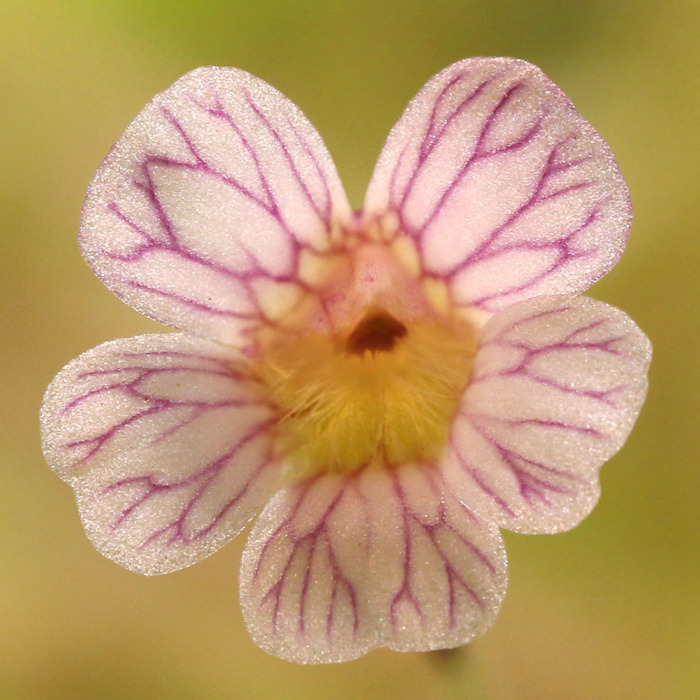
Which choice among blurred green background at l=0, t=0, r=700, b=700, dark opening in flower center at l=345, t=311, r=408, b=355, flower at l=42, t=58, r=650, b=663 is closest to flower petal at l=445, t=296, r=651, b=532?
flower at l=42, t=58, r=650, b=663

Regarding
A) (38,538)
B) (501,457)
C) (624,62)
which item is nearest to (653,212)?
(624,62)

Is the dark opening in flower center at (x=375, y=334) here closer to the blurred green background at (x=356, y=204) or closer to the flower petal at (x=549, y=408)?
the flower petal at (x=549, y=408)

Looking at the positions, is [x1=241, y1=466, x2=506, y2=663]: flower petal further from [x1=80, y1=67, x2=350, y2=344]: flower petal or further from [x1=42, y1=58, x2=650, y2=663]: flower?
[x1=80, y1=67, x2=350, y2=344]: flower petal

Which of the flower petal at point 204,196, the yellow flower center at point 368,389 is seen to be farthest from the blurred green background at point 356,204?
the flower petal at point 204,196

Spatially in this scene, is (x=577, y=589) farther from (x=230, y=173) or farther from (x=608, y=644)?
(x=230, y=173)

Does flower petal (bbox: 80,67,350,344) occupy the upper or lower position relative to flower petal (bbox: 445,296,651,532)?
upper

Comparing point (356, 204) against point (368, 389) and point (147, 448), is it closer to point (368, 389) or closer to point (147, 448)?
point (368, 389)

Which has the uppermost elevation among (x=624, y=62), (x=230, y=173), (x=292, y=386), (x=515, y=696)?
(x=624, y=62)
